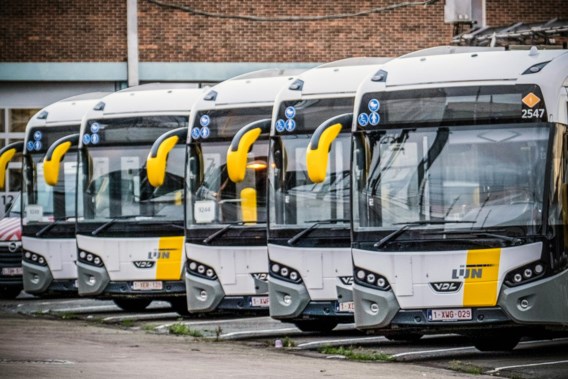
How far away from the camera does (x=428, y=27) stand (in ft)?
129

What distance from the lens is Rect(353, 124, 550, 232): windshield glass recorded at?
14852mm

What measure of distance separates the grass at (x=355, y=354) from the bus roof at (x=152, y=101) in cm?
625

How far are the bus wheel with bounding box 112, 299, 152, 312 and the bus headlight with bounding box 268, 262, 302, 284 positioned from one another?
691cm

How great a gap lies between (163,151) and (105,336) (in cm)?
240

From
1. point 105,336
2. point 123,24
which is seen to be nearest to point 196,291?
point 105,336

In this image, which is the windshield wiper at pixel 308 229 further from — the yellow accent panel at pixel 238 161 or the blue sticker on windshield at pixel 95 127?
the blue sticker on windshield at pixel 95 127

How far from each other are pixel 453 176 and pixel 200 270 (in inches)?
212

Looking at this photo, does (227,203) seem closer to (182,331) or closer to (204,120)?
(204,120)

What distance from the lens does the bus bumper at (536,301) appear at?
1467 centimetres

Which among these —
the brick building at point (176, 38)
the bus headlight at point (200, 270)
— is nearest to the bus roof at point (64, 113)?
the bus headlight at point (200, 270)

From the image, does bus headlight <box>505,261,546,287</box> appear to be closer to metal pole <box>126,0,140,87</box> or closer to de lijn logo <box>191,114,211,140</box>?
de lijn logo <box>191,114,211,140</box>

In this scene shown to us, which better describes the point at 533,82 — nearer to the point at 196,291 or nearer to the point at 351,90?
the point at 351,90

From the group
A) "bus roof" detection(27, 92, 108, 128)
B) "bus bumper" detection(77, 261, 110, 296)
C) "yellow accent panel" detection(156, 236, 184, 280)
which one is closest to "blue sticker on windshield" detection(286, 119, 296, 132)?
"yellow accent panel" detection(156, 236, 184, 280)

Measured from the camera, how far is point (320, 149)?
610 inches
